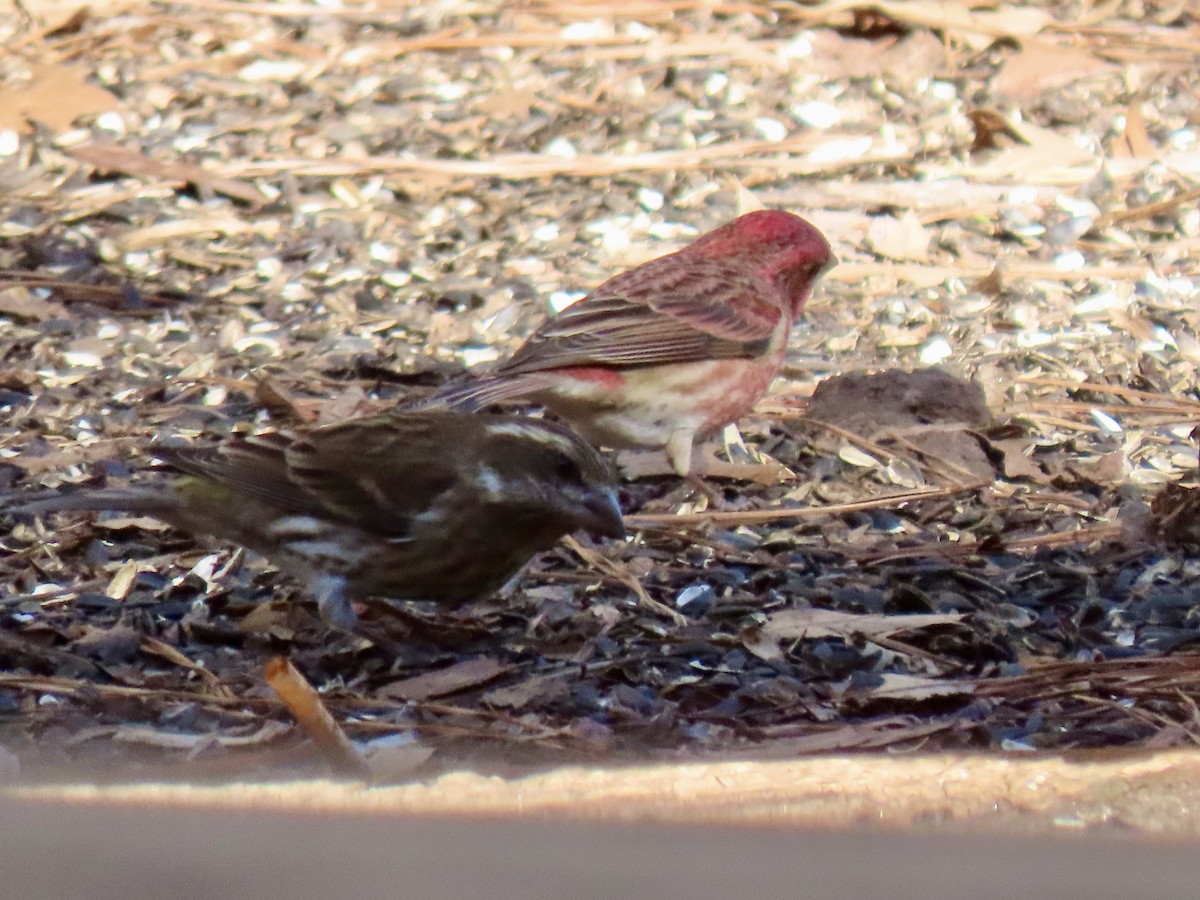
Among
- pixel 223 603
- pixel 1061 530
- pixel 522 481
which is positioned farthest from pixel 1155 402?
pixel 223 603

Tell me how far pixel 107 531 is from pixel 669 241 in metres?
3.48

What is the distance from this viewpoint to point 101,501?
439cm

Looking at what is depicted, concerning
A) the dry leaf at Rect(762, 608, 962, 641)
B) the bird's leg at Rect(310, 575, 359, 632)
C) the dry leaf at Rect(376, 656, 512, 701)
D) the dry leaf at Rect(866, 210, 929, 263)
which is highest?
the bird's leg at Rect(310, 575, 359, 632)

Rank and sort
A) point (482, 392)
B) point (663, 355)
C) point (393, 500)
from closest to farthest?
point (393, 500), point (482, 392), point (663, 355)

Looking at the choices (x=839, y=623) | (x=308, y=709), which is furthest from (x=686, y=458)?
(x=308, y=709)

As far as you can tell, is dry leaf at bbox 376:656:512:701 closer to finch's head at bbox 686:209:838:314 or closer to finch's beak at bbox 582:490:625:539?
finch's beak at bbox 582:490:625:539

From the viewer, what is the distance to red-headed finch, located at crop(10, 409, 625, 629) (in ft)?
13.9

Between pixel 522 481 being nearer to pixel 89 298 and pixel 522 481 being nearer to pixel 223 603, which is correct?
pixel 223 603

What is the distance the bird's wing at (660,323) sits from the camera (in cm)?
603

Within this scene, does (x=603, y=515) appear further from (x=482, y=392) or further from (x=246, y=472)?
(x=482, y=392)

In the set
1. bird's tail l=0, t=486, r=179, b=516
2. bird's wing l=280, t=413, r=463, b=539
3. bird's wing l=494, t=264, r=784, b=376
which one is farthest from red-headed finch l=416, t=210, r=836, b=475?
bird's tail l=0, t=486, r=179, b=516

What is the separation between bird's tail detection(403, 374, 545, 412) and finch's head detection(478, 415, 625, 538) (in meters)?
1.26

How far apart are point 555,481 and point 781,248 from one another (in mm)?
2744

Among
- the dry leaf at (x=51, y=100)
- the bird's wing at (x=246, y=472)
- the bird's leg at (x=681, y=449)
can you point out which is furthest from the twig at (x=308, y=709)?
the dry leaf at (x=51, y=100)
